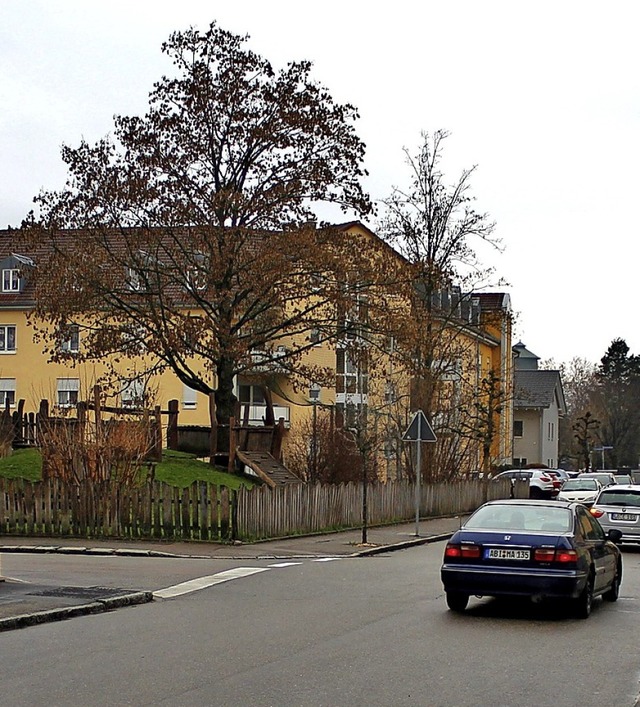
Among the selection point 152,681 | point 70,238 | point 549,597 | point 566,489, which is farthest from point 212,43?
point 152,681

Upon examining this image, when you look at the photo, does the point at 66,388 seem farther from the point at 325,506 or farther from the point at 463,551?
the point at 463,551

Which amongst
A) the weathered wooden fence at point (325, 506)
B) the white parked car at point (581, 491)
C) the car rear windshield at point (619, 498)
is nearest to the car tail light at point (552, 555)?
the weathered wooden fence at point (325, 506)

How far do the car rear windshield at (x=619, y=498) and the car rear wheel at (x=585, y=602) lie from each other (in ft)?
43.0

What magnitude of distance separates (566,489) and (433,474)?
7.07 m

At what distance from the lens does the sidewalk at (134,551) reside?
45.4ft

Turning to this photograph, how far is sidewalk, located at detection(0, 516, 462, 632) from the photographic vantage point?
1385cm

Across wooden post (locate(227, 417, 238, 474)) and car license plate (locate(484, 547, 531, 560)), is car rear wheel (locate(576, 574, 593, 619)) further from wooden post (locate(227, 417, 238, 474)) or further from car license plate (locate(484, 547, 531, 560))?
wooden post (locate(227, 417, 238, 474))

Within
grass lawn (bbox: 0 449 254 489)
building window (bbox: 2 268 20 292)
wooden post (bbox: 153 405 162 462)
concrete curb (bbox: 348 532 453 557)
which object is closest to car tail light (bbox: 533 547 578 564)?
concrete curb (bbox: 348 532 453 557)

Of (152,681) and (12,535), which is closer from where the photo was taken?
(152,681)

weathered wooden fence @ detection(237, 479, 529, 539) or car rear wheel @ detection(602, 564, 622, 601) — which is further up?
weathered wooden fence @ detection(237, 479, 529, 539)

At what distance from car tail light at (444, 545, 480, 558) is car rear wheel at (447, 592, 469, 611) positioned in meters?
0.45

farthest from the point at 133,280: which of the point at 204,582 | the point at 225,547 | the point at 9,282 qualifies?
the point at 9,282

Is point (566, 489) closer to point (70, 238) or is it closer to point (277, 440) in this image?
point (277, 440)

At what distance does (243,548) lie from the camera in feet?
78.1
